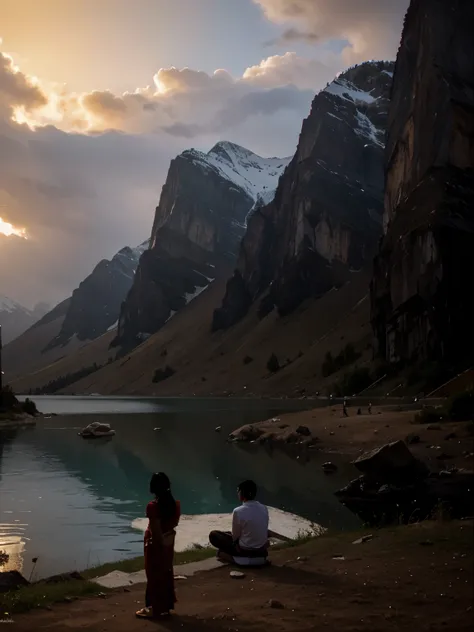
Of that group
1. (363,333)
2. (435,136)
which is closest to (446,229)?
(435,136)

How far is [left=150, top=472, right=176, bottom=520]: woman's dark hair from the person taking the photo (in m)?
9.85

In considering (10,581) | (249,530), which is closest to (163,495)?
(249,530)

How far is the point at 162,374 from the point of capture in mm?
192500

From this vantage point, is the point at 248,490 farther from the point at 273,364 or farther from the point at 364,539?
the point at 273,364

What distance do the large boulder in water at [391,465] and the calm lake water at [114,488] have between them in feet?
5.89

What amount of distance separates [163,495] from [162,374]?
184294mm

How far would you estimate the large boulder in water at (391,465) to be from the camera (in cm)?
2430

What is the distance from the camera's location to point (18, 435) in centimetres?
6025

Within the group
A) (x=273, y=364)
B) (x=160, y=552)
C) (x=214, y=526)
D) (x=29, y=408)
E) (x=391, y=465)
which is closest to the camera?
(x=160, y=552)

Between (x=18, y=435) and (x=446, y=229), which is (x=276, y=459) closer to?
(x=18, y=435)

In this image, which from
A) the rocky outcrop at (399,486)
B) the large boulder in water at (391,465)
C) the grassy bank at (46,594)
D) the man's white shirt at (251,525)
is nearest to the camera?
the grassy bank at (46,594)

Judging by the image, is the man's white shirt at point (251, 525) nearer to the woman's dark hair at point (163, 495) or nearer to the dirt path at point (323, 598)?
the dirt path at point (323, 598)

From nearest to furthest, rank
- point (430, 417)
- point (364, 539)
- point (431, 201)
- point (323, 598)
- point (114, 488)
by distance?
1. point (323, 598)
2. point (364, 539)
3. point (114, 488)
4. point (430, 417)
5. point (431, 201)

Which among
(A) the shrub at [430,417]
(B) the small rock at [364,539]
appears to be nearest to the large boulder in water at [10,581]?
(B) the small rock at [364,539]
